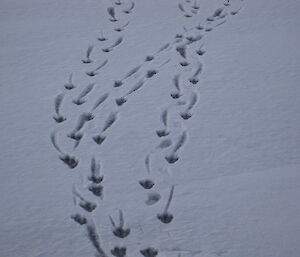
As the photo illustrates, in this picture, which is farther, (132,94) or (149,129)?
(132,94)

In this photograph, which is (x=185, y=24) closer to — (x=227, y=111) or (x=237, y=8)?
(x=237, y=8)

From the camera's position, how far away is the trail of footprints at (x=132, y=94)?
1.82m

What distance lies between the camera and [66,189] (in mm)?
1929

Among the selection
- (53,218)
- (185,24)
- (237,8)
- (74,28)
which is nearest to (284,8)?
(237,8)

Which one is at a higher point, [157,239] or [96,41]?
[96,41]

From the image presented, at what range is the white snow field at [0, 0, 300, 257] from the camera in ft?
5.76

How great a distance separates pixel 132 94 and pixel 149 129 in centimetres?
35

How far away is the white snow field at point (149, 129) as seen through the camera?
1756mm

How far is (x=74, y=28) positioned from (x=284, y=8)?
6.01 ft

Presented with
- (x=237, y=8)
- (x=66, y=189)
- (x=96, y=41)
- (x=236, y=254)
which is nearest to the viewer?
(x=236, y=254)

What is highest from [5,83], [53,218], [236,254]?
[5,83]

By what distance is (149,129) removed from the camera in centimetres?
226

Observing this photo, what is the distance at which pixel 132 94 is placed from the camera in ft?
8.22

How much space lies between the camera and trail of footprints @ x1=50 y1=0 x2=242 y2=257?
5.96 feet
